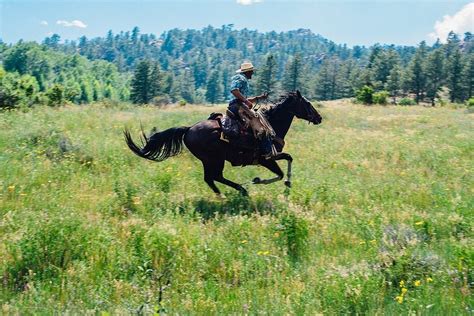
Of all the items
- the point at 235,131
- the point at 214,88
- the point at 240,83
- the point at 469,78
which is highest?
the point at 469,78

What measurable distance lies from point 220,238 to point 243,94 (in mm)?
3972

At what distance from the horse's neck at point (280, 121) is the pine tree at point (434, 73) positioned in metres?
89.4

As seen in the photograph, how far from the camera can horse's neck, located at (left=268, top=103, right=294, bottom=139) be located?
34.7 ft

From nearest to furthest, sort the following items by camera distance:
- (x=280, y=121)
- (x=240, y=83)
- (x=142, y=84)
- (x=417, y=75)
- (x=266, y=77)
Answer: (x=240, y=83), (x=280, y=121), (x=417, y=75), (x=142, y=84), (x=266, y=77)

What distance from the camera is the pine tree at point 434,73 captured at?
91062mm

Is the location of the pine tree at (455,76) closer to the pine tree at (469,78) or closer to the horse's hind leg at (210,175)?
the pine tree at (469,78)

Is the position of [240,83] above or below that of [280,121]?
above

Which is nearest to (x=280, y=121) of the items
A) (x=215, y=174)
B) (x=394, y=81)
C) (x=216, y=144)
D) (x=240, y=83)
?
(x=240, y=83)

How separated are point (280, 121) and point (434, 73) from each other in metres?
91.7

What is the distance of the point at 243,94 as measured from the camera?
966cm

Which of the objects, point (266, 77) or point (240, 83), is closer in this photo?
point (240, 83)

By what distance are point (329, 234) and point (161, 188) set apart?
4.15m

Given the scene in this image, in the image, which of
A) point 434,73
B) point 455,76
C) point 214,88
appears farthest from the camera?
point 214,88

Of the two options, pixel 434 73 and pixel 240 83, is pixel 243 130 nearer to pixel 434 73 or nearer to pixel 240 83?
pixel 240 83
